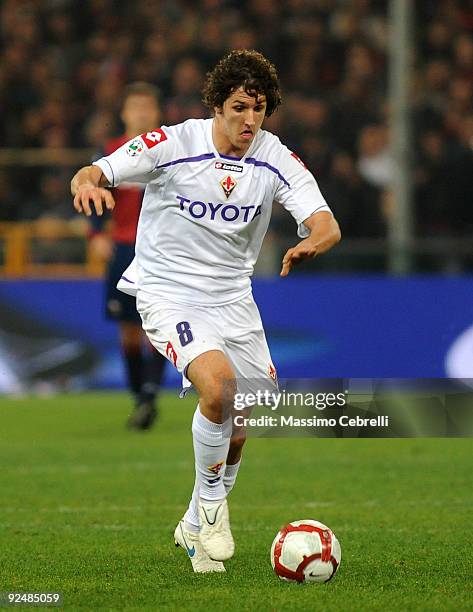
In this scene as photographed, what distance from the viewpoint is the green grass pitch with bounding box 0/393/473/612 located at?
484 centimetres

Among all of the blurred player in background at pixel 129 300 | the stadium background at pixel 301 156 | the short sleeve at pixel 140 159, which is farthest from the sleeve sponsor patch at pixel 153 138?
the stadium background at pixel 301 156

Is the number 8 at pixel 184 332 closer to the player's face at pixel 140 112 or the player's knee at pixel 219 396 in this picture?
the player's knee at pixel 219 396

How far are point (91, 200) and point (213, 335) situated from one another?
800mm

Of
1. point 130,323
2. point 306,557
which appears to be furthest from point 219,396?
point 130,323

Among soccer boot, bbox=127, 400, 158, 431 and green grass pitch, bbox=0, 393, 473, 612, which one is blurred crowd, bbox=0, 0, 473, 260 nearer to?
soccer boot, bbox=127, 400, 158, 431

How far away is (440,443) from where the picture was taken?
383 inches

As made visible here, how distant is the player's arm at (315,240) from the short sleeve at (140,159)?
660 millimetres

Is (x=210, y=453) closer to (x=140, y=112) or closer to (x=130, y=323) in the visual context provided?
(x=140, y=112)

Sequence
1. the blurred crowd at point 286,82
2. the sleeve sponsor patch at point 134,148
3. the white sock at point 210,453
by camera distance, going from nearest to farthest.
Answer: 1. the white sock at point 210,453
2. the sleeve sponsor patch at point 134,148
3. the blurred crowd at point 286,82

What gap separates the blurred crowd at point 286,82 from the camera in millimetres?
14180

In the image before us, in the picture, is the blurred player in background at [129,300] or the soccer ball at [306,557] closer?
the soccer ball at [306,557]

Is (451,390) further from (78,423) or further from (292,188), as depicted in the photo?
(78,423)

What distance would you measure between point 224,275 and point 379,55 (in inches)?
439

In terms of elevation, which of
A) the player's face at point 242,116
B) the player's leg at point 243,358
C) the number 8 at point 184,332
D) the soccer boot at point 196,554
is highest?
the player's face at point 242,116
